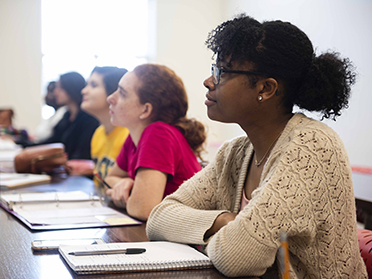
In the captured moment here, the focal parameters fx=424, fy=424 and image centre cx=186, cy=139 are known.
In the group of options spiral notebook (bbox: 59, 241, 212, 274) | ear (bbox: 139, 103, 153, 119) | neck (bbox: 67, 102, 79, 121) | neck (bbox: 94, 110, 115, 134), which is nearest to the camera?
spiral notebook (bbox: 59, 241, 212, 274)

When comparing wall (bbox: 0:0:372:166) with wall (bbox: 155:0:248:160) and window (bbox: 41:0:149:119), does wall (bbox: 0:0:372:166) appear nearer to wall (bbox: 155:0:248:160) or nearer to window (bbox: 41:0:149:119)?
wall (bbox: 155:0:248:160)

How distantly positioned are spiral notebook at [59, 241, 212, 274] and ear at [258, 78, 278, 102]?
1.40ft

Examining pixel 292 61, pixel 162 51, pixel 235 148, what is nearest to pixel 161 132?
pixel 235 148

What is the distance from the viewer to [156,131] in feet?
5.49

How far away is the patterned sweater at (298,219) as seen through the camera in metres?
0.88

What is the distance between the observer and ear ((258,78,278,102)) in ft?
3.51

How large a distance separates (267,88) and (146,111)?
820mm

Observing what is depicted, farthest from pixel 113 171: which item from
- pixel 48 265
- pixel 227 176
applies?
pixel 48 265

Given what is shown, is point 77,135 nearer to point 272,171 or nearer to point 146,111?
point 146,111

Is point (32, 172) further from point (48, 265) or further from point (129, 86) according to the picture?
point (48, 265)

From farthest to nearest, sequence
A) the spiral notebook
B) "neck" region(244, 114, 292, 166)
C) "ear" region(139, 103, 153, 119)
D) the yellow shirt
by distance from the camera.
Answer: the yellow shirt
"ear" region(139, 103, 153, 119)
"neck" region(244, 114, 292, 166)
the spiral notebook

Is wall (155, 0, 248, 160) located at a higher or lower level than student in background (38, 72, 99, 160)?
higher

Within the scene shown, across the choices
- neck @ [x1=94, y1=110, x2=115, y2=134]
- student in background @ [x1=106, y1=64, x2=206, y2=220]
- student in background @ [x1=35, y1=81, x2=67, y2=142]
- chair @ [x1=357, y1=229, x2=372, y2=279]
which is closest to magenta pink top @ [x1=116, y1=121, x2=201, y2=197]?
student in background @ [x1=106, y1=64, x2=206, y2=220]

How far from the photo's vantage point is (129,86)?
1838 millimetres
